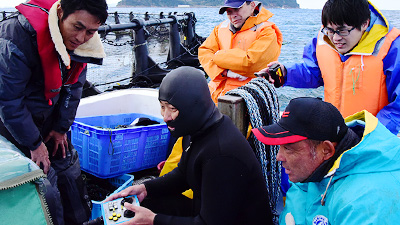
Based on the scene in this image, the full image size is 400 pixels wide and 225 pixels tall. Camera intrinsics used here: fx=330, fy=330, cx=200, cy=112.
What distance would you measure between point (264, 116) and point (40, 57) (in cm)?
172

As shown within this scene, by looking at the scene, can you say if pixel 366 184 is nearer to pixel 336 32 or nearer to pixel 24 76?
pixel 336 32

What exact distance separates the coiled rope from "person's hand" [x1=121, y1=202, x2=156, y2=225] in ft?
3.33

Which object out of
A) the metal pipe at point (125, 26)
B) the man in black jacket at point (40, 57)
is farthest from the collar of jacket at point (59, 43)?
the metal pipe at point (125, 26)

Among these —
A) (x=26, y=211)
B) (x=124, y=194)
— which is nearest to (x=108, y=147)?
(x=124, y=194)

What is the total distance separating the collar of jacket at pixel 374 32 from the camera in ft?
8.43

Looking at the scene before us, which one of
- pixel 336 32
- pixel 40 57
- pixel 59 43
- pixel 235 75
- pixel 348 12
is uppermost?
pixel 348 12

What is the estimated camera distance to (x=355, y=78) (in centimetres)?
278

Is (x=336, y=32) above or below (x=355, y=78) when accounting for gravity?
above

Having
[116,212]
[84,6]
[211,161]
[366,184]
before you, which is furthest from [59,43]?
[366,184]

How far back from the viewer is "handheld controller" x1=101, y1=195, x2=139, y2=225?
2072 mm

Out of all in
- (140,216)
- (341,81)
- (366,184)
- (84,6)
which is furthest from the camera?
(341,81)

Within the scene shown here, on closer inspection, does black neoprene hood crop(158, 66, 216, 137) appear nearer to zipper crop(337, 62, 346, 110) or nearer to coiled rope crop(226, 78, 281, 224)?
coiled rope crop(226, 78, 281, 224)

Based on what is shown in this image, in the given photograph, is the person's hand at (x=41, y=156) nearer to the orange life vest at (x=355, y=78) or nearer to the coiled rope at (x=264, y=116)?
the coiled rope at (x=264, y=116)

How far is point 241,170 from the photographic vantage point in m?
1.92
